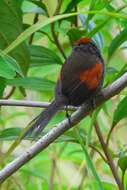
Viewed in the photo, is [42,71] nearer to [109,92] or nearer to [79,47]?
[79,47]

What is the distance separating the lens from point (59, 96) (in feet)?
4.04

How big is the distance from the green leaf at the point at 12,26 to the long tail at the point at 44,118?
0.13 m

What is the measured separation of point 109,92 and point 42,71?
0.81 metres

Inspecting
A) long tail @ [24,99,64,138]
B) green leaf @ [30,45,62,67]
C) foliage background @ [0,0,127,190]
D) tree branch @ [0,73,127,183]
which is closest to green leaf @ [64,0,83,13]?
foliage background @ [0,0,127,190]

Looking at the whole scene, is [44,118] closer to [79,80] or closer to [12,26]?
[79,80]

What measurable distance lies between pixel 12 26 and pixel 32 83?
0.19m

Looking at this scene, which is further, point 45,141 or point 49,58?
point 49,58

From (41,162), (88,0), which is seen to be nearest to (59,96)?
(88,0)

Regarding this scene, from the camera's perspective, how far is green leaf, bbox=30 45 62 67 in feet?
4.65

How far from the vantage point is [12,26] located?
1.24 m

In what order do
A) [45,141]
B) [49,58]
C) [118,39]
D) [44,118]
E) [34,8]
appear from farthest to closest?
1. [34,8]
2. [49,58]
3. [118,39]
4. [44,118]
5. [45,141]

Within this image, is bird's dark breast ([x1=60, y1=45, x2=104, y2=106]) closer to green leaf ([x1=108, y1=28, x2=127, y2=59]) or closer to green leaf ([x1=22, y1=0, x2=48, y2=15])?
green leaf ([x1=108, y1=28, x2=127, y2=59])

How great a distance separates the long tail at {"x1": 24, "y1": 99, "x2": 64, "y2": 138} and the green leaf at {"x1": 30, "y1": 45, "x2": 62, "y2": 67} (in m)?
0.22

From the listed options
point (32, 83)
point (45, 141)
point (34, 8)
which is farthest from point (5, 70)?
point (34, 8)
